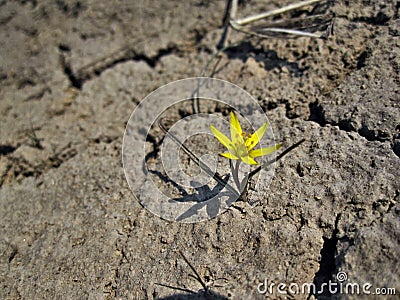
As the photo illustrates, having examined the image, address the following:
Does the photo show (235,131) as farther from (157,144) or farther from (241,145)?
(157,144)

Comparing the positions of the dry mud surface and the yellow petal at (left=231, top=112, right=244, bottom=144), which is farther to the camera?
the yellow petal at (left=231, top=112, right=244, bottom=144)

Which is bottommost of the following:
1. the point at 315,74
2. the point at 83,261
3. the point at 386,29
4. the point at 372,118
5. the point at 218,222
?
the point at 83,261

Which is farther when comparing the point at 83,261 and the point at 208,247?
the point at 83,261

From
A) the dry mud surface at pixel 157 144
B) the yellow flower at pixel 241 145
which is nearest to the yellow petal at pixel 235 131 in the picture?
the yellow flower at pixel 241 145

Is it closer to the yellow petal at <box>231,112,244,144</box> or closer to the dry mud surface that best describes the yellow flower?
the yellow petal at <box>231,112,244,144</box>

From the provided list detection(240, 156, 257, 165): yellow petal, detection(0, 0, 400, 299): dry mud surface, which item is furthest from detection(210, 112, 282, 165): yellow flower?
detection(0, 0, 400, 299): dry mud surface

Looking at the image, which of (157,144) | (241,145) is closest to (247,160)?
(241,145)

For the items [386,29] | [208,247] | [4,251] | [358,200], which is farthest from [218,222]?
[386,29]

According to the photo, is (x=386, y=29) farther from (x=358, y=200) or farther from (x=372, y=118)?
(x=358, y=200)
